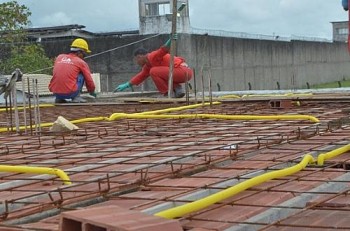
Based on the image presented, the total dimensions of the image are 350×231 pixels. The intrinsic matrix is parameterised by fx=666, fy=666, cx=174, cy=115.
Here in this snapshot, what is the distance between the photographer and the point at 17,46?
18734mm

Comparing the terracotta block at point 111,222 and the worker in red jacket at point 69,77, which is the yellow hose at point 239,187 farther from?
the worker in red jacket at point 69,77

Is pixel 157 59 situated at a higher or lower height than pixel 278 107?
higher

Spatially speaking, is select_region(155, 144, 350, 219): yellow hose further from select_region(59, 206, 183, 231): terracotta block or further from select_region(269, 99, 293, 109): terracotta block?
select_region(269, 99, 293, 109): terracotta block

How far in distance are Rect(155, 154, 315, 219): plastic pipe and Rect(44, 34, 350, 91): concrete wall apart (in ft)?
31.6

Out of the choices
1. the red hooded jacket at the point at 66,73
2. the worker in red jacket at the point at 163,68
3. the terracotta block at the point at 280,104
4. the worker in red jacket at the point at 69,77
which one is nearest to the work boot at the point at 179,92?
the worker in red jacket at the point at 163,68

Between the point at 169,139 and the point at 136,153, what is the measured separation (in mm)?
798

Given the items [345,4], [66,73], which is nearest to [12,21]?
[66,73]

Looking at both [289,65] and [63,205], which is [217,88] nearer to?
Result: [289,65]

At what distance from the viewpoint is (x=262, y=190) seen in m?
3.28

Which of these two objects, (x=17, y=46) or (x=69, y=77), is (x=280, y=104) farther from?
(x=17, y=46)

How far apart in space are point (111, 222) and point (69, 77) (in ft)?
26.3

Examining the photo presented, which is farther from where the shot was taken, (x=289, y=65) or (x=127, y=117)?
(x=289, y=65)

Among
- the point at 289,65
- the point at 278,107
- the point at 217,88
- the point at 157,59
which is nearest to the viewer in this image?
the point at 278,107

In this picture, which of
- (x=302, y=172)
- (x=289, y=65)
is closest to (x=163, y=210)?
(x=302, y=172)
